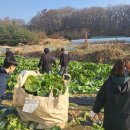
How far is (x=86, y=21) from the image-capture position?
316 ft

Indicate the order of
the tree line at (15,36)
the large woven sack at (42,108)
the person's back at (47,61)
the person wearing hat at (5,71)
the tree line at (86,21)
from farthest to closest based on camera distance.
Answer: the tree line at (86,21) < the tree line at (15,36) < the person's back at (47,61) < the large woven sack at (42,108) < the person wearing hat at (5,71)

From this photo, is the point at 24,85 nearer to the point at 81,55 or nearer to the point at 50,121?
the point at 50,121

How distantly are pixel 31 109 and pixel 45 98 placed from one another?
34 centimetres

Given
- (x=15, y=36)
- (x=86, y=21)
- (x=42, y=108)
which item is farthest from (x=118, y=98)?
(x=86, y=21)

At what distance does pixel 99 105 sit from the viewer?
5.21 m

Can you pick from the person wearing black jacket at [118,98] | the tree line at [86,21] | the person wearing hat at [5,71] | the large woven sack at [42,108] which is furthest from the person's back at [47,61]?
the tree line at [86,21]

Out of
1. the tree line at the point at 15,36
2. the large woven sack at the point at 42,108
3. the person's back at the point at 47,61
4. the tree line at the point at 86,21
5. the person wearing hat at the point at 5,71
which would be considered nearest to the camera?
the person wearing hat at the point at 5,71

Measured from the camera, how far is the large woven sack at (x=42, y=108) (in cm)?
699

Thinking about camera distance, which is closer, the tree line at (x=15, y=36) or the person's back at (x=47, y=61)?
the person's back at (x=47, y=61)

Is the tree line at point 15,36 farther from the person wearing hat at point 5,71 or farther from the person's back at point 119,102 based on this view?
the person's back at point 119,102

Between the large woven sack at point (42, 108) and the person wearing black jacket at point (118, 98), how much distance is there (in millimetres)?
2173

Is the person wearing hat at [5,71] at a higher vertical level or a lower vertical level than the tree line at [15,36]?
higher

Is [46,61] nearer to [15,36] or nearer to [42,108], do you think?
[42,108]

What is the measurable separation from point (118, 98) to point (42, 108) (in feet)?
7.80
